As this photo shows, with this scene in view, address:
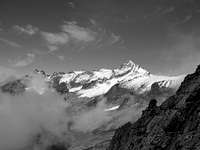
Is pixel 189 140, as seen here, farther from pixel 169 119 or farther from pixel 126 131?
pixel 126 131

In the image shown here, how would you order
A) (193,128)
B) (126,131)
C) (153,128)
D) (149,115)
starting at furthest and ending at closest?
(126,131) → (149,115) → (153,128) → (193,128)

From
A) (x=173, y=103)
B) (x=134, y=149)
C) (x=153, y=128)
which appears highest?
(x=173, y=103)

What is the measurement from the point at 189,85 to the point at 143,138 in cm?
3209

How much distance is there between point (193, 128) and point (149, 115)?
160 ft

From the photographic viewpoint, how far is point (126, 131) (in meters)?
181

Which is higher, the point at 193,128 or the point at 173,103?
the point at 173,103

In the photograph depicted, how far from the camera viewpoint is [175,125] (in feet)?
380

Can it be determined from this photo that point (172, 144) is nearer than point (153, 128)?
Yes

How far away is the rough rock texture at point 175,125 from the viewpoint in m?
101

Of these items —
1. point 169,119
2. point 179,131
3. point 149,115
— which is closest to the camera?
point 179,131

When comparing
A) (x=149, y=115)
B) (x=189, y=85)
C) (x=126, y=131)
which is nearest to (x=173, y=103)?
(x=189, y=85)

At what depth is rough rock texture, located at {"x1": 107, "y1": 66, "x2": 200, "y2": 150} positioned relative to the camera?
10112cm

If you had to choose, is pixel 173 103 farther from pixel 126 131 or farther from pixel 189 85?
pixel 126 131

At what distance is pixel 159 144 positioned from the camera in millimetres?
112562
